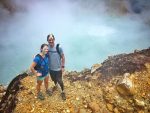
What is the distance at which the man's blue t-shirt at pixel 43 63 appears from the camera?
6906mm

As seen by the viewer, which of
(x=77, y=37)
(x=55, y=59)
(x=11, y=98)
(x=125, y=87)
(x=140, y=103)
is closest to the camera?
(x=55, y=59)

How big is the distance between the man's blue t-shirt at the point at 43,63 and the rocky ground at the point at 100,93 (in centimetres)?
105

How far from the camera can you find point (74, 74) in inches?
385

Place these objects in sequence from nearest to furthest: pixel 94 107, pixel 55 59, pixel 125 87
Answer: pixel 55 59 → pixel 94 107 → pixel 125 87

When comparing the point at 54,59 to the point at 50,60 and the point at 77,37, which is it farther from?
the point at 77,37

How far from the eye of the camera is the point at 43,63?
→ 277 inches

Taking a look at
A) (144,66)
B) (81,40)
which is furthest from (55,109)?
(81,40)

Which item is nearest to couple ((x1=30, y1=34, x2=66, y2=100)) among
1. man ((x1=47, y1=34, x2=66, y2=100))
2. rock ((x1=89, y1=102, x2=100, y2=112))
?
Result: man ((x1=47, y1=34, x2=66, y2=100))

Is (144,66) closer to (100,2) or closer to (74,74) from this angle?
(74,74)

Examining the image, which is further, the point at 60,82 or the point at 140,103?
the point at 60,82

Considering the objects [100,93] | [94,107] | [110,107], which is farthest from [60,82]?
[110,107]

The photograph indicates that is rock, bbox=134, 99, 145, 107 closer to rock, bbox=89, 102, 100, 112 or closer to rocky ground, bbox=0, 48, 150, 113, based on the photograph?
rocky ground, bbox=0, 48, 150, 113

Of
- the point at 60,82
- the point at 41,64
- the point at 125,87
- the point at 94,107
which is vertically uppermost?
the point at 41,64

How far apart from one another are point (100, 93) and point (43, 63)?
7.16 feet
